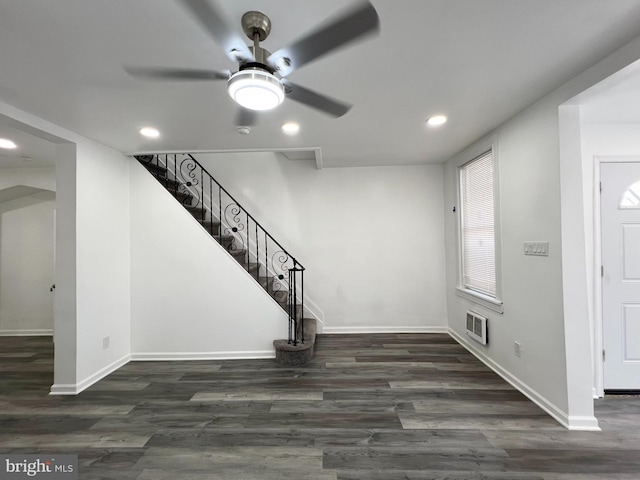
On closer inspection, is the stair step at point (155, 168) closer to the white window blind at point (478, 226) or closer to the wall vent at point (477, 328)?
the white window blind at point (478, 226)

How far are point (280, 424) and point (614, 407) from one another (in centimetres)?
310

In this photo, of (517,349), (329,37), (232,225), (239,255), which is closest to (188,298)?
(239,255)

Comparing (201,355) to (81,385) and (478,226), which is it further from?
(478,226)

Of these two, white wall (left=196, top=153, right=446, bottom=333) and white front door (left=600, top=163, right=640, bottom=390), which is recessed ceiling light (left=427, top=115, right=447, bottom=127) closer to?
white front door (left=600, top=163, right=640, bottom=390)

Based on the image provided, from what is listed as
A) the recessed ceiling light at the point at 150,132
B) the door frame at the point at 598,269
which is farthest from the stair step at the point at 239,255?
the door frame at the point at 598,269

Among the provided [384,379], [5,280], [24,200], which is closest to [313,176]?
[384,379]

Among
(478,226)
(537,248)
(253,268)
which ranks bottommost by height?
(253,268)

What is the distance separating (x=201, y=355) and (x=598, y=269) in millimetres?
4726

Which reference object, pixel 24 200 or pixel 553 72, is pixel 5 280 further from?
pixel 553 72

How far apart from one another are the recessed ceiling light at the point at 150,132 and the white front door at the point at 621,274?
467 centimetres

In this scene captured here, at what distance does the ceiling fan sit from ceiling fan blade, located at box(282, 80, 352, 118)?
44mm

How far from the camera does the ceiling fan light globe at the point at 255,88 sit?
136cm

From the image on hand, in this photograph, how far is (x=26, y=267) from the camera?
467 centimetres

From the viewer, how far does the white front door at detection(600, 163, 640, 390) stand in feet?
8.80
